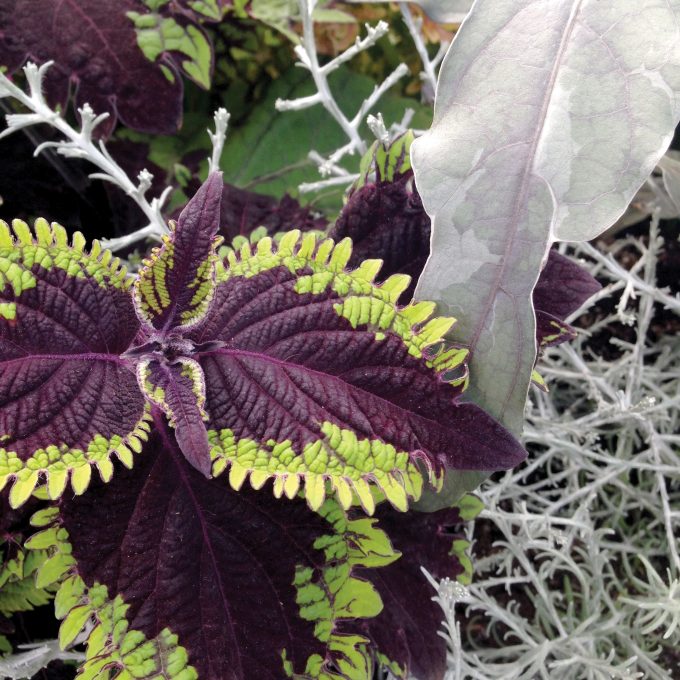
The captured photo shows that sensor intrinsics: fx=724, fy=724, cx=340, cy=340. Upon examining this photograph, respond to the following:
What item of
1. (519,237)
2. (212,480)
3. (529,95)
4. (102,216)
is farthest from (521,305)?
(102,216)

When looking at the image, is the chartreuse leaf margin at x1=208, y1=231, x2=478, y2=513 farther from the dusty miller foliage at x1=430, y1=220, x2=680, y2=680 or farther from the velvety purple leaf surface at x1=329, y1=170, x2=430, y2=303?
the dusty miller foliage at x1=430, y1=220, x2=680, y2=680

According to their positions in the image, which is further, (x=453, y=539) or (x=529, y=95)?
(x=453, y=539)

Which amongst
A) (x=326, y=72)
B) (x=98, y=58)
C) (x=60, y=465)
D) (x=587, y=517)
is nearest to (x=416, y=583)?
(x=587, y=517)

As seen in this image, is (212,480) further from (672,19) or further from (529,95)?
(672,19)

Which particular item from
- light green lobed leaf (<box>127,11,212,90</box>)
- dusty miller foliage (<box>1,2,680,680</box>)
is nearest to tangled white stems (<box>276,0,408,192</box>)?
dusty miller foliage (<box>1,2,680,680</box>)

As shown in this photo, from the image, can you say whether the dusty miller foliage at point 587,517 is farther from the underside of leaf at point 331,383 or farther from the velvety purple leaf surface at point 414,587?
the underside of leaf at point 331,383

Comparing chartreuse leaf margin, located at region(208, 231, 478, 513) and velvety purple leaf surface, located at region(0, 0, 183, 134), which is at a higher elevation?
velvety purple leaf surface, located at region(0, 0, 183, 134)

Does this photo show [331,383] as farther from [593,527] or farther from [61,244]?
[593,527]
